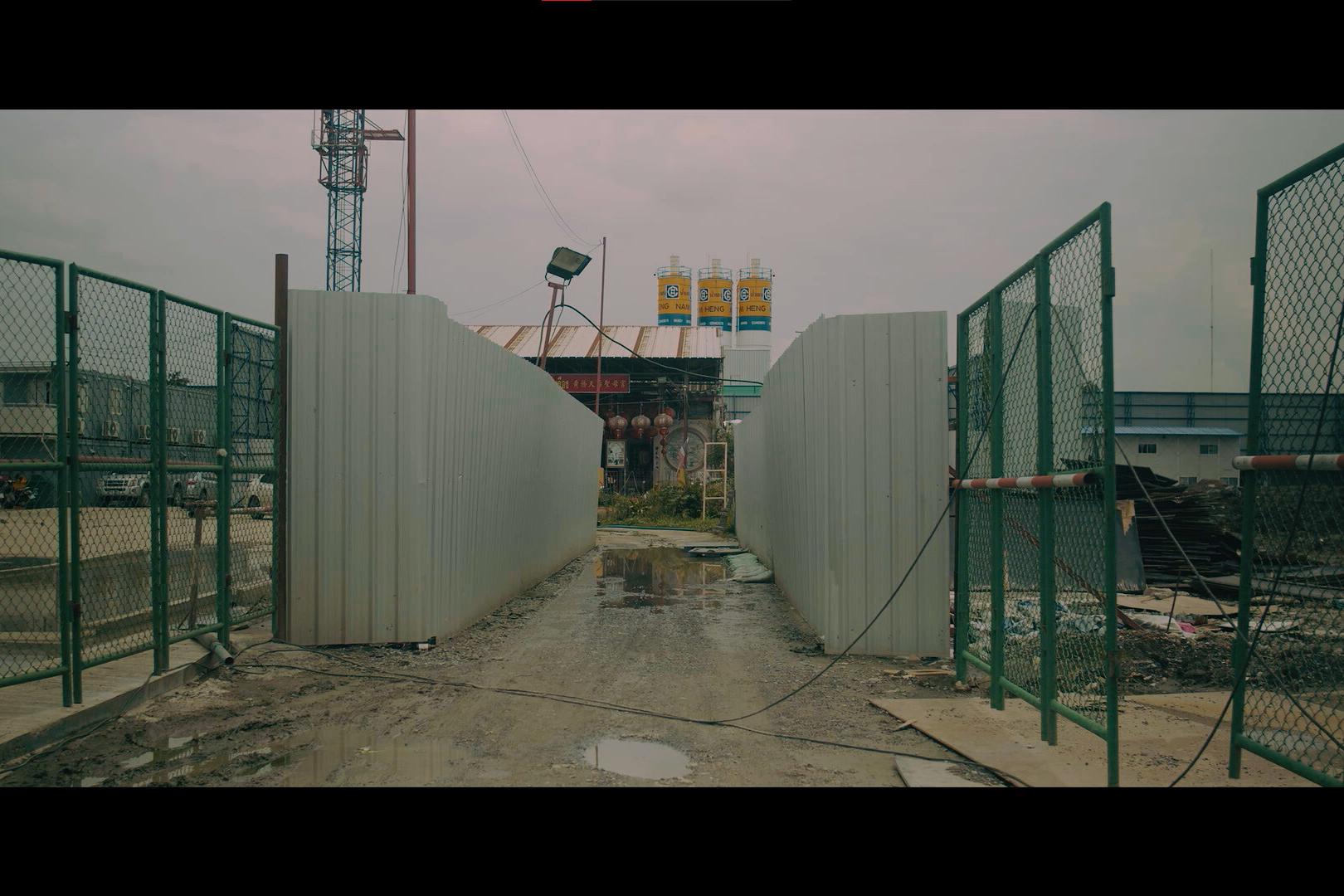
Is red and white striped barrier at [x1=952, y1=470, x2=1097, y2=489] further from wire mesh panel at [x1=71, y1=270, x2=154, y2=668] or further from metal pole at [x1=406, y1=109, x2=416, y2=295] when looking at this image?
metal pole at [x1=406, y1=109, x2=416, y2=295]

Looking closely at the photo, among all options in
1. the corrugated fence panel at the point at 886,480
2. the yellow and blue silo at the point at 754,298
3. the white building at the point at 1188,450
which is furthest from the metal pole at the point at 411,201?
the yellow and blue silo at the point at 754,298

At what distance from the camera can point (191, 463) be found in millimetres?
5750

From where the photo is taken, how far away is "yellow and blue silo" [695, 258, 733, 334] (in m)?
69.6

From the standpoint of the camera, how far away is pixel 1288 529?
3412 mm

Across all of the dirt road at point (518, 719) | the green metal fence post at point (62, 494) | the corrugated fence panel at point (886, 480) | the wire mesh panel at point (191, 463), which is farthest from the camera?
the corrugated fence panel at point (886, 480)

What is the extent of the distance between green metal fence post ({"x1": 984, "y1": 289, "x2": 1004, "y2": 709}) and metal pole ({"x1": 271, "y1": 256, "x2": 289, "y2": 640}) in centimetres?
493

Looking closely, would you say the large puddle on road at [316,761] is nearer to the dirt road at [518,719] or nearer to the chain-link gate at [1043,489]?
the dirt road at [518,719]

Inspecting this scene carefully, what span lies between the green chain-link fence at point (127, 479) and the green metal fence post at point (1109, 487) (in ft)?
16.3

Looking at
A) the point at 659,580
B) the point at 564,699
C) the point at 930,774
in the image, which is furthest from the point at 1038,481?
the point at 659,580

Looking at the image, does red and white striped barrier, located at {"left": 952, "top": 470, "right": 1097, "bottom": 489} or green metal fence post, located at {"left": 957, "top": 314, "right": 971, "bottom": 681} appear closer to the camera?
red and white striped barrier, located at {"left": 952, "top": 470, "right": 1097, "bottom": 489}

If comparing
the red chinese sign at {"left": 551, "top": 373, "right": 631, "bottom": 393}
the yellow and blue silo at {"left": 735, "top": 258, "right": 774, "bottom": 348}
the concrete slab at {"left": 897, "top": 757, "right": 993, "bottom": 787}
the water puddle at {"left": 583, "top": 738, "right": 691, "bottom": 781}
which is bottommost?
the water puddle at {"left": 583, "top": 738, "right": 691, "bottom": 781}

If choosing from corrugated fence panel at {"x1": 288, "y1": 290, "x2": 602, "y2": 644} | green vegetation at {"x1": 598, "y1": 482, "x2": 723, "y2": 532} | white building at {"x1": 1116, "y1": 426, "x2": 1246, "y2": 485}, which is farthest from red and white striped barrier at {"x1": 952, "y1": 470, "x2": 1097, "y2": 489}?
green vegetation at {"x1": 598, "y1": 482, "x2": 723, "y2": 532}

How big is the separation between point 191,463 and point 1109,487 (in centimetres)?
532

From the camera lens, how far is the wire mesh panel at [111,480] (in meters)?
4.80
